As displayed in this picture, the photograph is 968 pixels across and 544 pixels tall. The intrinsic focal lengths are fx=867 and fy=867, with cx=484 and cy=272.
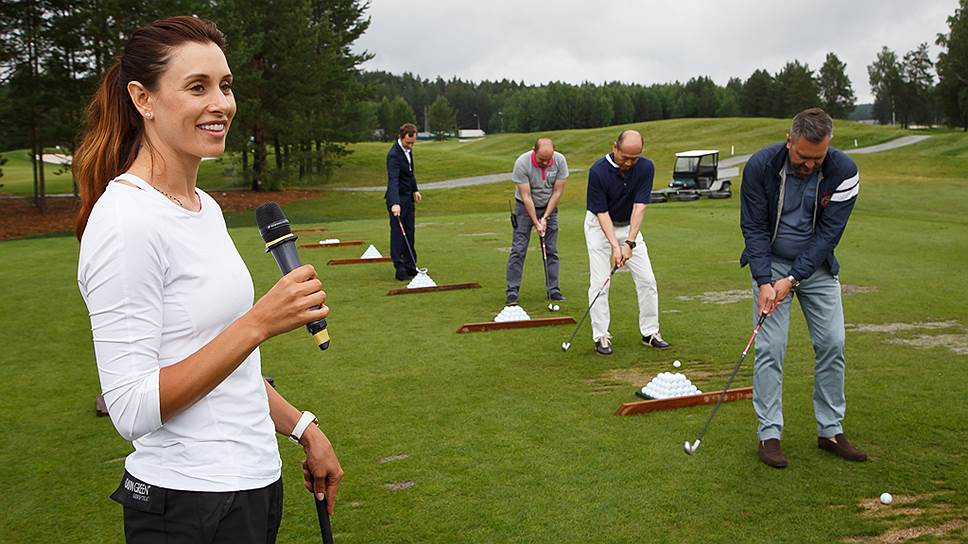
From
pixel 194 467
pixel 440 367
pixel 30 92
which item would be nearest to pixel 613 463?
pixel 440 367

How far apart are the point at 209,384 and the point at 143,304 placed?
0.77ft

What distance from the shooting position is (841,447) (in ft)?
19.9

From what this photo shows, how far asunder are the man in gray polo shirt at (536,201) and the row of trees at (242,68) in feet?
57.7

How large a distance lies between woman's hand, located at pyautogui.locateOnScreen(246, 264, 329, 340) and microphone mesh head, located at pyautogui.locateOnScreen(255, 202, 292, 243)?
39 centimetres

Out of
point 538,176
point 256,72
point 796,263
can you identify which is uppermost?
point 256,72

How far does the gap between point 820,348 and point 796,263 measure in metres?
0.70

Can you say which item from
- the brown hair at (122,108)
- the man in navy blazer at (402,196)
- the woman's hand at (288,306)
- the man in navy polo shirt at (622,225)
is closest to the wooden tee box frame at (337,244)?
the man in navy blazer at (402,196)

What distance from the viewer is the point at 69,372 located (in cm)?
902

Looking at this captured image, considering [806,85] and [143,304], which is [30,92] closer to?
[143,304]

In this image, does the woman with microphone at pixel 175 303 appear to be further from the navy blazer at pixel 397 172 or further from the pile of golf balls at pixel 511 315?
the navy blazer at pixel 397 172

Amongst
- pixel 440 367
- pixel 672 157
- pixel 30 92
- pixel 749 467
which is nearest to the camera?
pixel 749 467

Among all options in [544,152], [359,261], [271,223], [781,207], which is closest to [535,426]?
[781,207]

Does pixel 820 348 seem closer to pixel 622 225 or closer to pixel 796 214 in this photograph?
pixel 796 214

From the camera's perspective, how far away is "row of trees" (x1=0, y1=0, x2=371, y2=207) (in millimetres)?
32156
